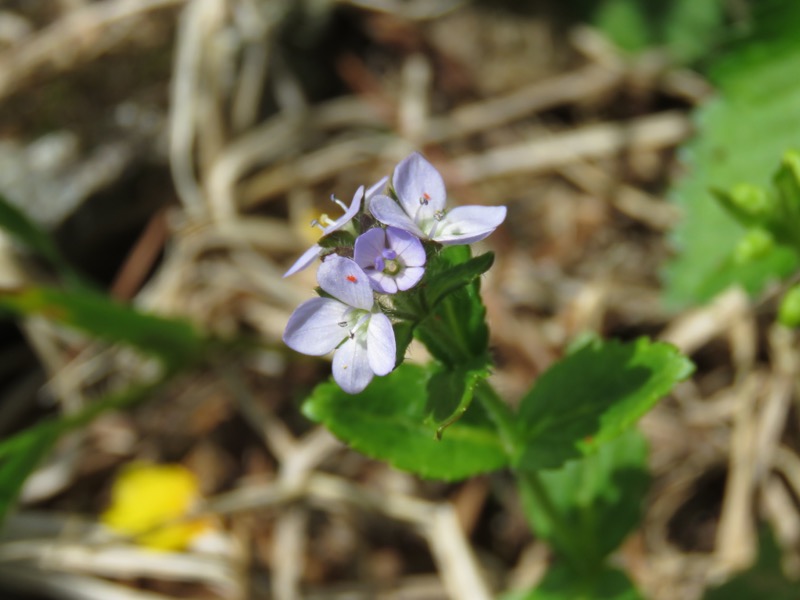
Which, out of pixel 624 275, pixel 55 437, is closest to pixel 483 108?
pixel 624 275

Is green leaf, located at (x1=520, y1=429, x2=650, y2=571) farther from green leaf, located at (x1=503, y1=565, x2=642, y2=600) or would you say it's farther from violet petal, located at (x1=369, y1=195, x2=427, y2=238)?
violet petal, located at (x1=369, y1=195, x2=427, y2=238)

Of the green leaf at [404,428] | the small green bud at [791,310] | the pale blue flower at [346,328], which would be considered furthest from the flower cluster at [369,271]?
the small green bud at [791,310]

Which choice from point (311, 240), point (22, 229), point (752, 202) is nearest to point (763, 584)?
point (752, 202)

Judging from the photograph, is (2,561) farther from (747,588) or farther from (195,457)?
(747,588)

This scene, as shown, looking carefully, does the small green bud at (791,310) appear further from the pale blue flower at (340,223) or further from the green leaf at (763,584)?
the pale blue flower at (340,223)

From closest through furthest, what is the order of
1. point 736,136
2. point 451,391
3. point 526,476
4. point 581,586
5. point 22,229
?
point 451,391
point 526,476
point 581,586
point 22,229
point 736,136

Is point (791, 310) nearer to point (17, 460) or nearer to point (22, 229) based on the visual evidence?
point (17, 460)

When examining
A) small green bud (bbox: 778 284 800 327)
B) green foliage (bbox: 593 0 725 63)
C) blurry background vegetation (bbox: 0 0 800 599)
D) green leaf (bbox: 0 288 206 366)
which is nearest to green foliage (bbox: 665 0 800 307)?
blurry background vegetation (bbox: 0 0 800 599)
